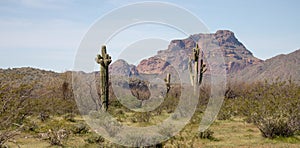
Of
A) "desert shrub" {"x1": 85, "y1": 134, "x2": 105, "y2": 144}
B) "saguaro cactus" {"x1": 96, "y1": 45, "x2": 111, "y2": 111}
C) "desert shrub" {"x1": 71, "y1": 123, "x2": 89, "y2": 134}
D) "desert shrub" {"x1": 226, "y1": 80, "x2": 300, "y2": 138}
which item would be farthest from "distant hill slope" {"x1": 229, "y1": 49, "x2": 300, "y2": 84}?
"desert shrub" {"x1": 85, "y1": 134, "x2": 105, "y2": 144}

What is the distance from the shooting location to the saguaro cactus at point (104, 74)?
19656 millimetres

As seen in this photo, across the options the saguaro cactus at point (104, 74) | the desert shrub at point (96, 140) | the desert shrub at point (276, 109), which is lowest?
the desert shrub at point (96, 140)

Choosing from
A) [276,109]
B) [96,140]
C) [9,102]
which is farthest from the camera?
[276,109]

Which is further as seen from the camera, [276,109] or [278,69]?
[278,69]

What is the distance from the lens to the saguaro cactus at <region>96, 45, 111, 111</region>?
19.7m

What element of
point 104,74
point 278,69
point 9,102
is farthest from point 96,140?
point 278,69

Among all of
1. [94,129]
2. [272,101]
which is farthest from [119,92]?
[272,101]

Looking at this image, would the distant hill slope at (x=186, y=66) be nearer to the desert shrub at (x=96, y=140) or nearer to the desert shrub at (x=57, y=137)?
the desert shrub at (x=57, y=137)

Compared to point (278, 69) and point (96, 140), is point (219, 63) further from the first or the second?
point (96, 140)

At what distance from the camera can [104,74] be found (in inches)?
779

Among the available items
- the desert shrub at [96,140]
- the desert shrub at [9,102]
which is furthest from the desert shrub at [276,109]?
the desert shrub at [9,102]

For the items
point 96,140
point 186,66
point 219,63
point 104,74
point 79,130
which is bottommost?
point 96,140

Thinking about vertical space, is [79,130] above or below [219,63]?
below

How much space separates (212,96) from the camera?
3606cm
